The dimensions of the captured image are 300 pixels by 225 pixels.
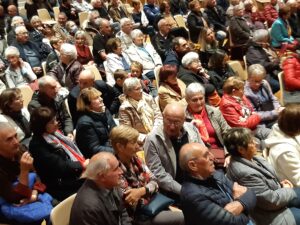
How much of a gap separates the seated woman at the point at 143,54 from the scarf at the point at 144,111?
1.64 metres

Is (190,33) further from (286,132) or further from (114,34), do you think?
(286,132)

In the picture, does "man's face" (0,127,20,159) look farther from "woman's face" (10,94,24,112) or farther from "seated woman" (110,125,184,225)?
"woman's face" (10,94,24,112)

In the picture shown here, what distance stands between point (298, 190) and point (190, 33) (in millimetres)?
4246

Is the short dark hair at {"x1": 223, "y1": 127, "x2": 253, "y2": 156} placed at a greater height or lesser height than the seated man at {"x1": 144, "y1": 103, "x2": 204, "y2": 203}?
greater

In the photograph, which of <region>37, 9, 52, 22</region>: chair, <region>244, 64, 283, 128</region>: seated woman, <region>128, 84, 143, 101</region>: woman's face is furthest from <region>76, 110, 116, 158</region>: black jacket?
Result: <region>37, 9, 52, 22</region>: chair

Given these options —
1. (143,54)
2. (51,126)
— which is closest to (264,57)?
(143,54)

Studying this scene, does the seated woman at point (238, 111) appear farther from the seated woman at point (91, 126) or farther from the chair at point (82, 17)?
the chair at point (82, 17)

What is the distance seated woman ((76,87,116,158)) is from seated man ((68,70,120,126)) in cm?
49

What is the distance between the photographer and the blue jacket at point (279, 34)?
254 inches

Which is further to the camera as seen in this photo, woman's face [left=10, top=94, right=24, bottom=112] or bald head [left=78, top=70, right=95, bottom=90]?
bald head [left=78, top=70, right=95, bottom=90]

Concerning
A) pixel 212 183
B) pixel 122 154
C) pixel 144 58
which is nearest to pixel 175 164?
pixel 122 154

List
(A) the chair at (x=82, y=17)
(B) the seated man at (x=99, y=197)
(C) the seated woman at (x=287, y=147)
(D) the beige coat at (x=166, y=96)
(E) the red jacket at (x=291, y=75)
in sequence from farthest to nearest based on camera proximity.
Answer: (A) the chair at (x=82, y=17)
(E) the red jacket at (x=291, y=75)
(D) the beige coat at (x=166, y=96)
(C) the seated woman at (x=287, y=147)
(B) the seated man at (x=99, y=197)

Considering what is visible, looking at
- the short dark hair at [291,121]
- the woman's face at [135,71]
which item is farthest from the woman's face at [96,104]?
the short dark hair at [291,121]

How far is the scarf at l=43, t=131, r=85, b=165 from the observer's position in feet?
9.77
